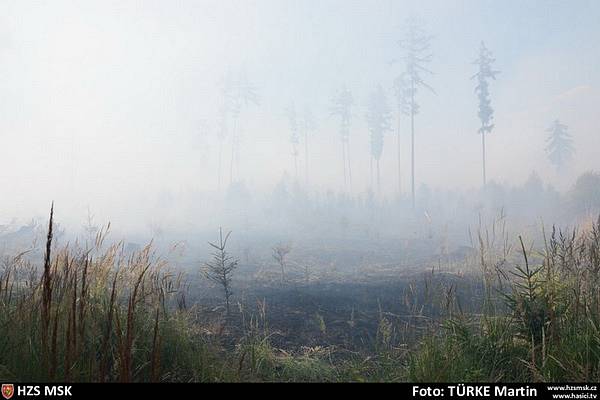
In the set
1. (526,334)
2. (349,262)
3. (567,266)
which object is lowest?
(349,262)

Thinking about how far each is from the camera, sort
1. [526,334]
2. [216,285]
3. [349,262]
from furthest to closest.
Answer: [349,262] < [216,285] < [526,334]

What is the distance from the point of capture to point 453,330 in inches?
132

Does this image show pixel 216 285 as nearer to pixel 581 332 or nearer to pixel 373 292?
pixel 373 292
